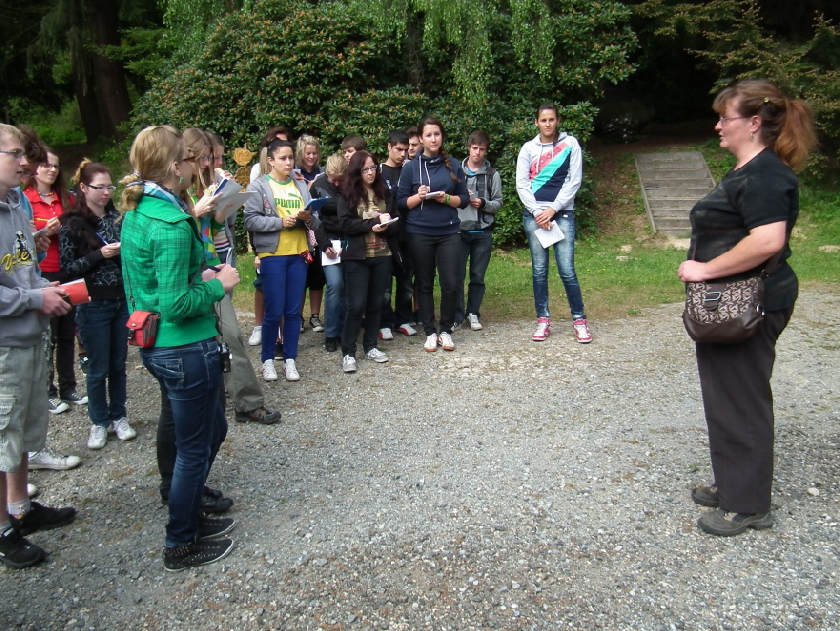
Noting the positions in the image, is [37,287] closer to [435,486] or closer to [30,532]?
[30,532]

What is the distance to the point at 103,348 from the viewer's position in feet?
15.5

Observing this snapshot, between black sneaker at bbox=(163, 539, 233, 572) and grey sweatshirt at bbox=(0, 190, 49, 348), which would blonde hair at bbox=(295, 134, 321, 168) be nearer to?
grey sweatshirt at bbox=(0, 190, 49, 348)

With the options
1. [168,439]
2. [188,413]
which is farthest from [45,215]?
[188,413]

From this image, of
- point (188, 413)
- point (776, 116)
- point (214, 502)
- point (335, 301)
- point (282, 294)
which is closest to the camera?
point (188, 413)

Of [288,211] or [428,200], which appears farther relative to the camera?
[428,200]

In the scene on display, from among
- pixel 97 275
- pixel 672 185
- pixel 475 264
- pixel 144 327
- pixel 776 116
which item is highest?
pixel 776 116

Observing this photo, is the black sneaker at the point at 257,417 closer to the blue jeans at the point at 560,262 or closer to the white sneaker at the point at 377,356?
the white sneaker at the point at 377,356

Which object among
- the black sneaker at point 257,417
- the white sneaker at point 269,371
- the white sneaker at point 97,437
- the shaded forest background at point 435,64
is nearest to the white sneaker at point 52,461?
the white sneaker at point 97,437

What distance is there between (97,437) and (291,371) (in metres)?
1.67

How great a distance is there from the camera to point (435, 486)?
13.3ft

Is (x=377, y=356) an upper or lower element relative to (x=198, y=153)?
lower

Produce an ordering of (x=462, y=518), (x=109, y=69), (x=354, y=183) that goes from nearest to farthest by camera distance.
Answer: (x=462, y=518), (x=354, y=183), (x=109, y=69)

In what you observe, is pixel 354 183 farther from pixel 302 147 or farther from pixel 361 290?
A: pixel 302 147

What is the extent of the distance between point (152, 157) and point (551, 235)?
4.39 metres
